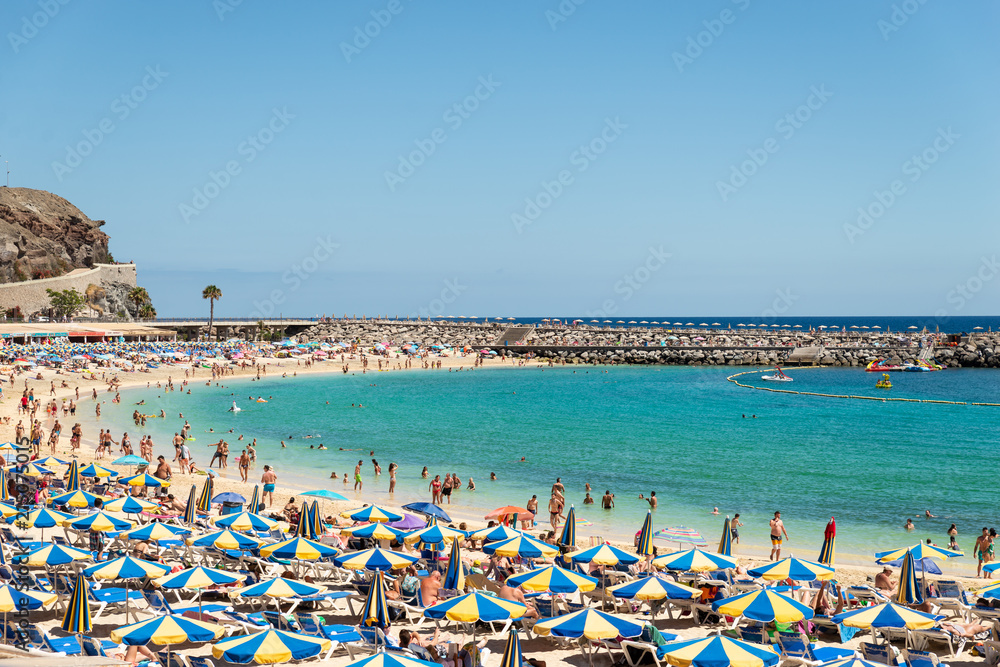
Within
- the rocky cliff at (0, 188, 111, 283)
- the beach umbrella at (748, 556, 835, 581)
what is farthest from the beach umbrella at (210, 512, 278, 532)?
the rocky cliff at (0, 188, 111, 283)

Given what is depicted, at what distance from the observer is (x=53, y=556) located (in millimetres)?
12133

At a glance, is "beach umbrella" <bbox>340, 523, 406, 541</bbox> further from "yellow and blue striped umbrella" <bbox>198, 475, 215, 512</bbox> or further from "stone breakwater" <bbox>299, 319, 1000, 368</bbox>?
"stone breakwater" <bbox>299, 319, 1000, 368</bbox>

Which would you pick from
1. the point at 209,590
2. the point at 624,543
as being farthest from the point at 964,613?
the point at 209,590

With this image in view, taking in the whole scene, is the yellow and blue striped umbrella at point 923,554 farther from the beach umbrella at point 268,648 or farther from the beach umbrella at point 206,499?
the beach umbrella at point 206,499

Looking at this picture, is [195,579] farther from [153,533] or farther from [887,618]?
[887,618]

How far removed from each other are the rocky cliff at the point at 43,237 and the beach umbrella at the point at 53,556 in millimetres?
98085

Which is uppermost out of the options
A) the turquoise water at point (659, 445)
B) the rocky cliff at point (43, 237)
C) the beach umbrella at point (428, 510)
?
the rocky cliff at point (43, 237)

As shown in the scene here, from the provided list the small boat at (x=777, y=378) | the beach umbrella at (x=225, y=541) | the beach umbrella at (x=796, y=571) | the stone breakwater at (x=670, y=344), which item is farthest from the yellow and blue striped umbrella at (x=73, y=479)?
the stone breakwater at (x=670, y=344)

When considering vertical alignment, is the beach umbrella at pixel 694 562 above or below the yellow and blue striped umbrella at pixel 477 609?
below

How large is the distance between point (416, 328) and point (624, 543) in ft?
291

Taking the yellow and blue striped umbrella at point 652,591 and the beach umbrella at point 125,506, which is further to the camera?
the beach umbrella at point 125,506

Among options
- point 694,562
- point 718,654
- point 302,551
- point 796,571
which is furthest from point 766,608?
point 302,551

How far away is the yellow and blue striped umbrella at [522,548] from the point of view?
549 inches

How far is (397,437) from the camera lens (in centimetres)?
3597
